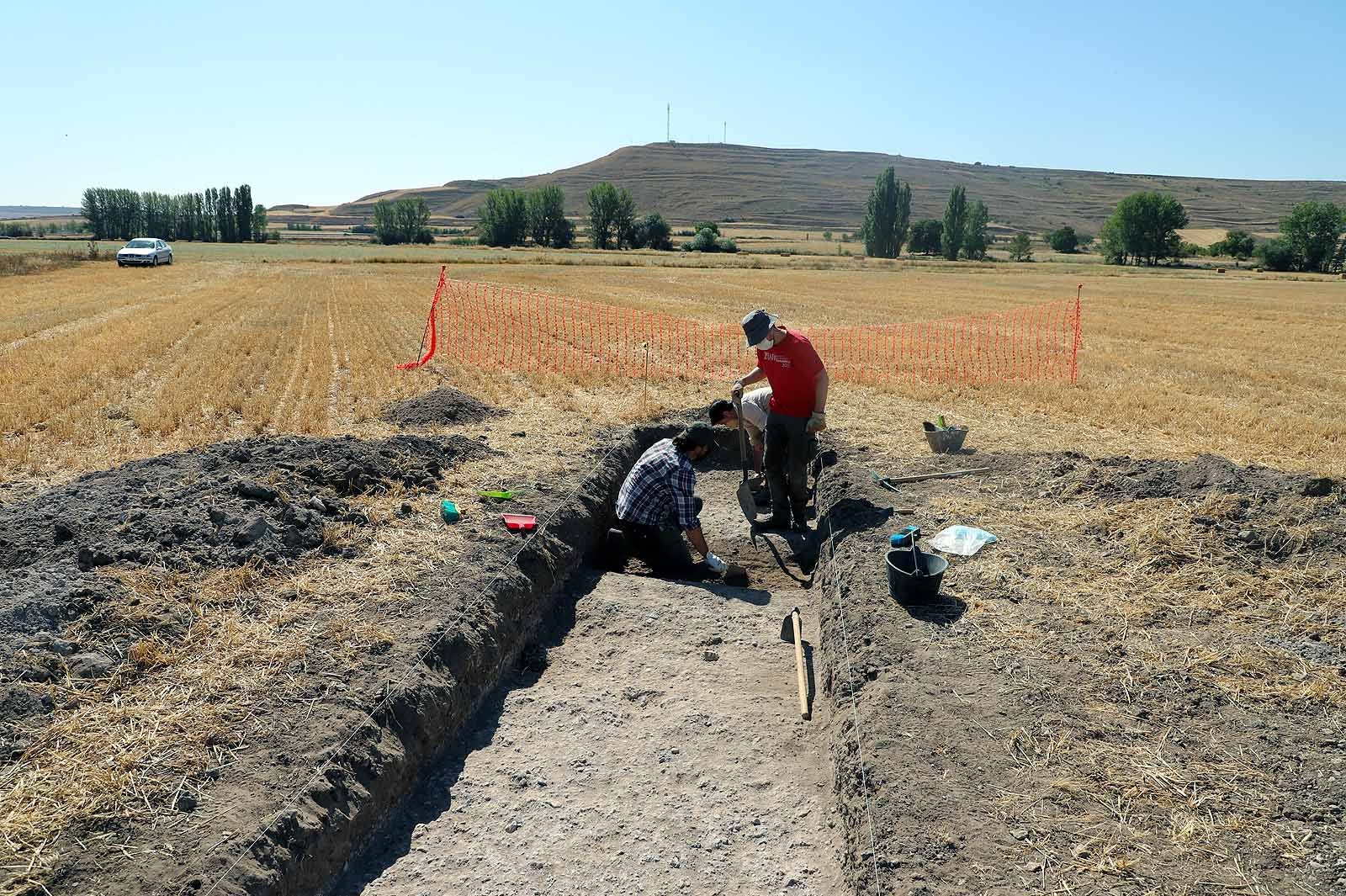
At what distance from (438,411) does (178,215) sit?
119 meters

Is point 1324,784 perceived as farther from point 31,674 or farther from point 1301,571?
point 31,674

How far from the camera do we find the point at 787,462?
29.8ft

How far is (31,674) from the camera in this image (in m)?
4.74

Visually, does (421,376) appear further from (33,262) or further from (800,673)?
(33,262)

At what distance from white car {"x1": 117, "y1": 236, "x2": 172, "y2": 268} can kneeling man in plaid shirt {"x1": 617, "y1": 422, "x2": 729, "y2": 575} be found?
43724 mm

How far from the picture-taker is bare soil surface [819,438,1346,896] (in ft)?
12.5

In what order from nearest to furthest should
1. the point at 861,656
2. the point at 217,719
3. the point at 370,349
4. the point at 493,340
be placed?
the point at 217,719, the point at 861,656, the point at 370,349, the point at 493,340

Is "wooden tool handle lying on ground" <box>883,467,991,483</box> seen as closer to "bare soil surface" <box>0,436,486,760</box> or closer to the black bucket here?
the black bucket

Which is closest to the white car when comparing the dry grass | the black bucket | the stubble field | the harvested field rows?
the dry grass

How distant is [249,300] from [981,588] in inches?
1080

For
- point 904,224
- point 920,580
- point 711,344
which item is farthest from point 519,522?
point 904,224

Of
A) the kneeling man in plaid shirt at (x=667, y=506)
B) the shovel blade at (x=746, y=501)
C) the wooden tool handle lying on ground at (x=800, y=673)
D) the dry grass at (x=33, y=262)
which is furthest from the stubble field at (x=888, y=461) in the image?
the dry grass at (x=33, y=262)

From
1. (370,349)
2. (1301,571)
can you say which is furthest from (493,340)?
(1301,571)

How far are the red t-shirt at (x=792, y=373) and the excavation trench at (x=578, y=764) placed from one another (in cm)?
190
